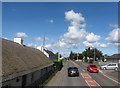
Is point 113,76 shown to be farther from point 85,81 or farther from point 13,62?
point 13,62

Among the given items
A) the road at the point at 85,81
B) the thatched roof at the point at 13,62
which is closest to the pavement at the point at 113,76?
the road at the point at 85,81

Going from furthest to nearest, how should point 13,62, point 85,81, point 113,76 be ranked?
point 113,76
point 85,81
point 13,62

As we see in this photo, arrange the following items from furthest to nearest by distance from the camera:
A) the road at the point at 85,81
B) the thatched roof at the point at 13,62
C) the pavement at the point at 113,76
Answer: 1. the pavement at the point at 113,76
2. the road at the point at 85,81
3. the thatched roof at the point at 13,62

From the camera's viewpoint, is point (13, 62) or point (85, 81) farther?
point (85, 81)

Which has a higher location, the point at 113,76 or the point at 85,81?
the point at 113,76

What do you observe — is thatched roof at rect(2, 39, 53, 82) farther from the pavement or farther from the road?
the pavement

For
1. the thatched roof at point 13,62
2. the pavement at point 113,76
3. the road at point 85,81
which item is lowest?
the road at point 85,81

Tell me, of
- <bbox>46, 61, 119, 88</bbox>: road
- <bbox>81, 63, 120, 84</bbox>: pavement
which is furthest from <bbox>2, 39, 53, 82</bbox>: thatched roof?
<bbox>81, 63, 120, 84</bbox>: pavement

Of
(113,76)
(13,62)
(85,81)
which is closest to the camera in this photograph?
(13,62)

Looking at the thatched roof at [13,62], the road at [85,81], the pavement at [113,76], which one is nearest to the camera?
the thatched roof at [13,62]

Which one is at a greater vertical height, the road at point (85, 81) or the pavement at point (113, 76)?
the pavement at point (113, 76)

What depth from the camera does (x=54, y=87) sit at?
27500 millimetres

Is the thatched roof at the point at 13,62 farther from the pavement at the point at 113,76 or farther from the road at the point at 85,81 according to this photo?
the pavement at the point at 113,76

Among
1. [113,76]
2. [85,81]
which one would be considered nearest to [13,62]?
[85,81]
